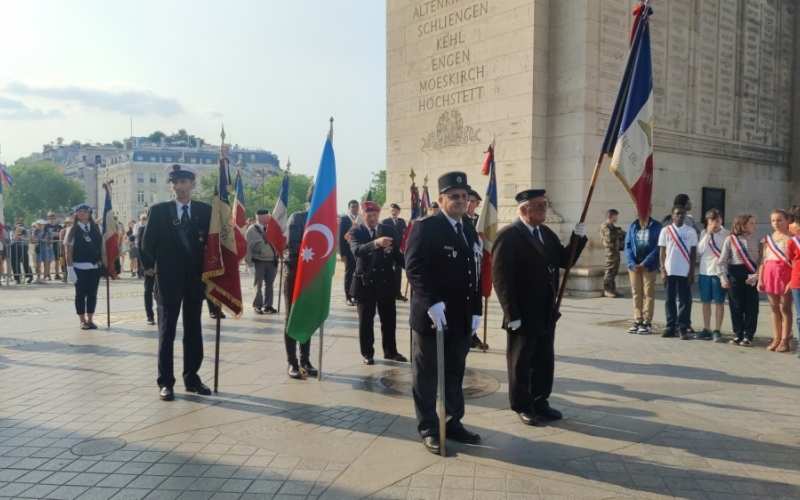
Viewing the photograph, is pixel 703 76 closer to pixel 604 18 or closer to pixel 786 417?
pixel 604 18

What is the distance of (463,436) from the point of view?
4.75 m

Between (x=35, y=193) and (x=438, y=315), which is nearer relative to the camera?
(x=438, y=315)

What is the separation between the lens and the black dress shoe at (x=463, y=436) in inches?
186

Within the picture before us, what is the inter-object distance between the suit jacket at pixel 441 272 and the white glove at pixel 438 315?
0.47 feet

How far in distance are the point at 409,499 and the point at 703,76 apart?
49.6 feet

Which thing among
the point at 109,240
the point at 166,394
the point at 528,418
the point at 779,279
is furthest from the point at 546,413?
the point at 109,240

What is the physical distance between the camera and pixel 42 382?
666 centimetres

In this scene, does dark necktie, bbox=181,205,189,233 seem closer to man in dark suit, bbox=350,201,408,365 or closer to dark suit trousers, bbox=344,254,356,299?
man in dark suit, bbox=350,201,408,365

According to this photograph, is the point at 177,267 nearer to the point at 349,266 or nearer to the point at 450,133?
the point at 349,266

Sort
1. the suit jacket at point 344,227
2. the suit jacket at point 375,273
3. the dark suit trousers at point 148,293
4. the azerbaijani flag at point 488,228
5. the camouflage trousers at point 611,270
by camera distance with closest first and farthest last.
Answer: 1. the suit jacket at point 375,273
2. the azerbaijani flag at point 488,228
3. the suit jacket at point 344,227
4. the dark suit trousers at point 148,293
5. the camouflage trousers at point 611,270

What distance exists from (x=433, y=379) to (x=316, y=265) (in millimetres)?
2227

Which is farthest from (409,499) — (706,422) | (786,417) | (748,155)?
(748,155)

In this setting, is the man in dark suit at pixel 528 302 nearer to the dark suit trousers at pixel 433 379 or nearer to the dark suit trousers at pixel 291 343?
the dark suit trousers at pixel 433 379

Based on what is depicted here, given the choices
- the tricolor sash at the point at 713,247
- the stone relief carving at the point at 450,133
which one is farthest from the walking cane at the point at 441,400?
the stone relief carving at the point at 450,133
